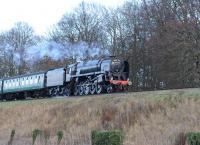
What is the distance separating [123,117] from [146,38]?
35427 mm

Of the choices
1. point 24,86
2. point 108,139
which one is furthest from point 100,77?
point 108,139

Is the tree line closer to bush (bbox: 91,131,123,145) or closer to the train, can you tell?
the train

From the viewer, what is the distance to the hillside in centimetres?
2145

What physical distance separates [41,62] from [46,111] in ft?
153

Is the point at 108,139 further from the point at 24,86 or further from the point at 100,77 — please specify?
the point at 24,86

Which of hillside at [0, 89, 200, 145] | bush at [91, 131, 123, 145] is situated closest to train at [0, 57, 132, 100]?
hillside at [0, 89, 200, 145]

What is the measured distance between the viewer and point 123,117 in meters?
25.1

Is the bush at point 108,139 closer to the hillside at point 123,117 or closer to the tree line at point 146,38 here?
the hillside at point 123,117

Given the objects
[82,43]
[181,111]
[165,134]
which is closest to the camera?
[165,134]

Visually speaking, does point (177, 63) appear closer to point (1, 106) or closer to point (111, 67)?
point (111, 67)

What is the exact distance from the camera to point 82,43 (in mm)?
69312

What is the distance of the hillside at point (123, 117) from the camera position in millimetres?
21453

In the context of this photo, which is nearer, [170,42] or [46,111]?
[46,111]

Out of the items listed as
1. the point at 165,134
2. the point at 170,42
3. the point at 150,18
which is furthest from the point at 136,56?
the point at 165,134
